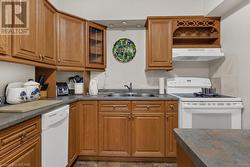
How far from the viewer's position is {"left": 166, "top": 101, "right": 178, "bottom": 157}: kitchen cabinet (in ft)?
9.27

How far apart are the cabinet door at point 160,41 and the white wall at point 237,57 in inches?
30.9

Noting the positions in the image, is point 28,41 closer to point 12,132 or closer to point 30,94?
point 30,94

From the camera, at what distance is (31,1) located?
7.00 ft

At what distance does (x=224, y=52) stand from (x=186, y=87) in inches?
31.2

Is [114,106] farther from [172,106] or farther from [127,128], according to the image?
[172,106]

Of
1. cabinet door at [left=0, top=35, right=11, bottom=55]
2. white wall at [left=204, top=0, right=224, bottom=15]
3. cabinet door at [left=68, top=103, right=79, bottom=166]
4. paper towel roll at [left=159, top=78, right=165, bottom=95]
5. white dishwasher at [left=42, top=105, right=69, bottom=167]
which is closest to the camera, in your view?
cabinet door at [left=0, top=35, right=11, bottom=55]

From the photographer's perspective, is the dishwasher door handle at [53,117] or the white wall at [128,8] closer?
the dishwasher door handle at [53,117]

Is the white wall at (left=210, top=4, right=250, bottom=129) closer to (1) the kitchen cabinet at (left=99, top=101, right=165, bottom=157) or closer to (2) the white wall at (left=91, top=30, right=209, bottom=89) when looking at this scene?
(2) the white wall at (left=91, top=30, right=209, bottom=89)

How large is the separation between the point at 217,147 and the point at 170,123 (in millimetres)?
2055

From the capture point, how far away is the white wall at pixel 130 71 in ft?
11.7

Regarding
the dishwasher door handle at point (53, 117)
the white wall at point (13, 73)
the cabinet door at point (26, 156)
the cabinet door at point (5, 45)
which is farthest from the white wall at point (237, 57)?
the white wall at point (13, 73)

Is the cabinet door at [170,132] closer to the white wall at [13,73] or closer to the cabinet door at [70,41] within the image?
the cabinet door at [70,41]

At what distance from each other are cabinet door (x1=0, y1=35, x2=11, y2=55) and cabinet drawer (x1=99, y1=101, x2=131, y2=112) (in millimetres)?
1429

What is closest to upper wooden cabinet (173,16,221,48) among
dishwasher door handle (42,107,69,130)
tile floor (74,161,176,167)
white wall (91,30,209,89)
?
white wall (91,30,209,89)
